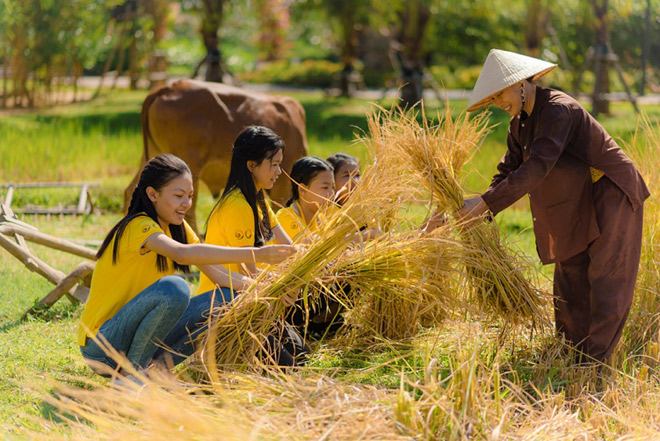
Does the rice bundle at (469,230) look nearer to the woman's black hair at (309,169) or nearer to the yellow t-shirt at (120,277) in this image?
the woman's black hair at (309,169)

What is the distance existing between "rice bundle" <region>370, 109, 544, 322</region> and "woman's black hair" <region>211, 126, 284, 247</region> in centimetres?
55

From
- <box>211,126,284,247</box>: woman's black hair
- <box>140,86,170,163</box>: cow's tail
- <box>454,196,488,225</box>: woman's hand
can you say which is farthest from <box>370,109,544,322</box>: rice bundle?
<box>140,86,170,163</box>: cow's tail

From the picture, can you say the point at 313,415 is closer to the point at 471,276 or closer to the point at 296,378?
the point at 296,378

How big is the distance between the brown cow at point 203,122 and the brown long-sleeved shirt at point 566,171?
299 centimetres

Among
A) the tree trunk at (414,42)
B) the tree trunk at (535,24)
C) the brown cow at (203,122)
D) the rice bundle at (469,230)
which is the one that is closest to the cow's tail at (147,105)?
the brown cow at (203,122)

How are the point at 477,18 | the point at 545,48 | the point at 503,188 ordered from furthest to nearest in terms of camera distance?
the point at 477,18
the point at 545,48
the point at 503,188

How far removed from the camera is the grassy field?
3043mm

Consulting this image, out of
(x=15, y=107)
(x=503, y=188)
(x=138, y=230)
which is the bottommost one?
(x=15, y=107)

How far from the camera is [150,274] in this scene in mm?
3449

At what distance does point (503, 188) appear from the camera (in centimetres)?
343

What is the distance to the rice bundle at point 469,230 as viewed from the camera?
3.51 metres

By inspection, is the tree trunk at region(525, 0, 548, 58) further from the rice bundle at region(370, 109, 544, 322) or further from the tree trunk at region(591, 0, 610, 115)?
the rice bundle at region(370, 109, 544, 322)

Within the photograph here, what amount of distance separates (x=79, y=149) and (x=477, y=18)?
1325 cm

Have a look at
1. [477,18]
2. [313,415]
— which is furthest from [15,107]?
[313,415]
